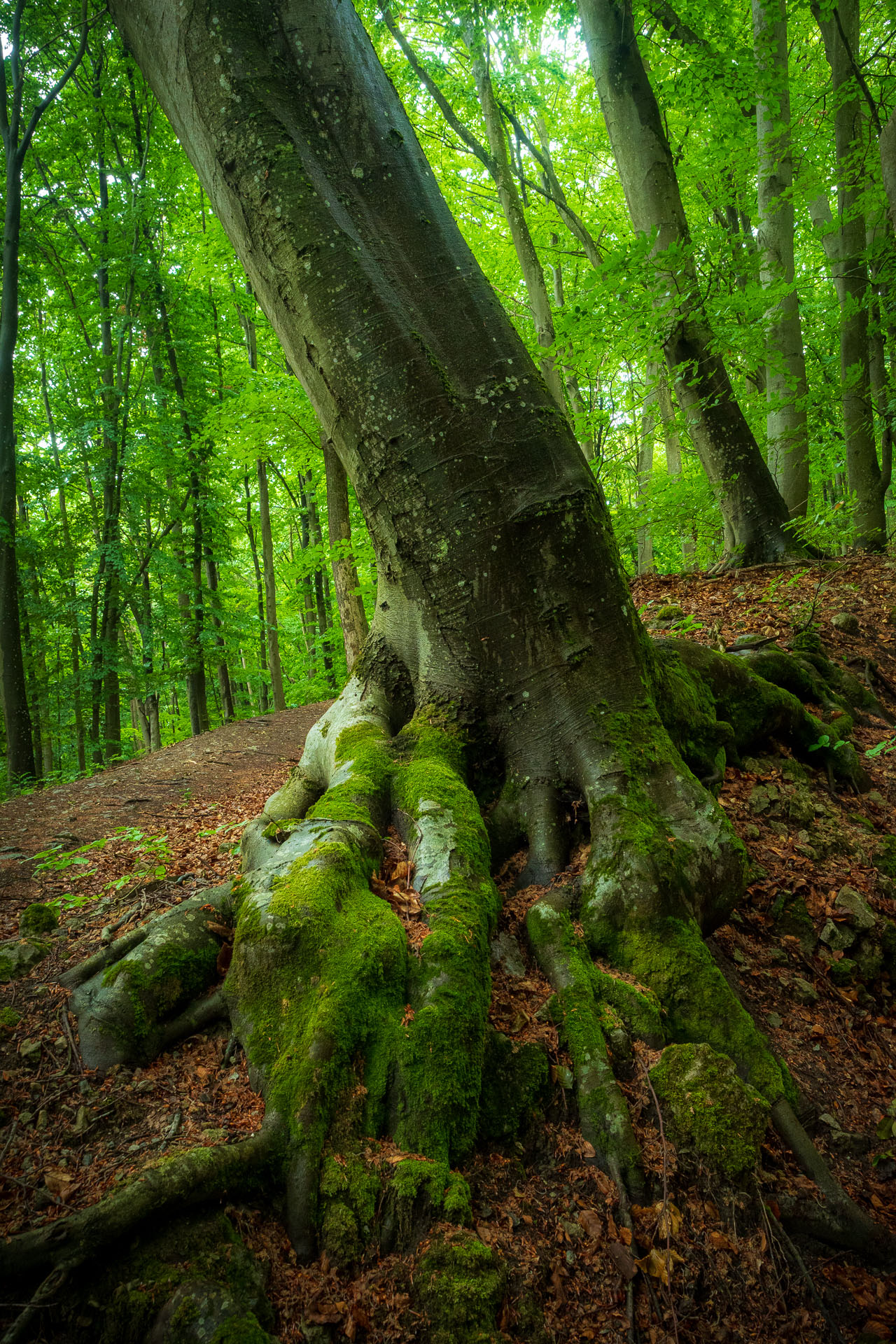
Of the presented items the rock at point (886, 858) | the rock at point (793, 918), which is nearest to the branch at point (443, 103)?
the rock at point (886, 858)

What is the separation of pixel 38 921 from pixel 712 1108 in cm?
326

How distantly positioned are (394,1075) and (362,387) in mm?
3114

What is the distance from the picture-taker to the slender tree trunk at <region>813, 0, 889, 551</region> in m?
7.11

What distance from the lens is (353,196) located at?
337 cm

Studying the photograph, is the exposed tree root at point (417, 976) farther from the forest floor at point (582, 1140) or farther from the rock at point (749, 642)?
the rock at point (749, 642)

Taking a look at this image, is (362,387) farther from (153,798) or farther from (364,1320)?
(153,798)

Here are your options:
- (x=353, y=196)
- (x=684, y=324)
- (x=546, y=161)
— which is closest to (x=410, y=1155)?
(x=353, y=196)

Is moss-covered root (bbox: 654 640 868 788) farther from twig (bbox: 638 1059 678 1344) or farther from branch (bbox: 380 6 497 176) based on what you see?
branch (bbox: 380 6 497 176)

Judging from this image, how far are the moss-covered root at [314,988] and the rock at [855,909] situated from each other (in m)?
2.34

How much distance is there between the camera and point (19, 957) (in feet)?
9.59

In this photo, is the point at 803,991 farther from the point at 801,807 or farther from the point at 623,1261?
the point at 623,1261

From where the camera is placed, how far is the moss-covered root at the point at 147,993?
232cm

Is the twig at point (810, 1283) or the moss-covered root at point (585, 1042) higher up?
the moss-covered root at point (585, 1042)

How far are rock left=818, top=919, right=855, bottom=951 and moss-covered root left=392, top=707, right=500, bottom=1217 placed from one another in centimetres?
173
